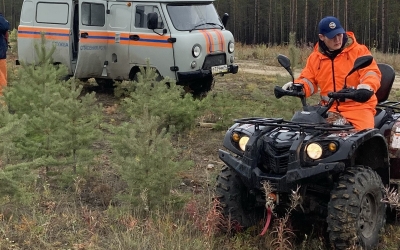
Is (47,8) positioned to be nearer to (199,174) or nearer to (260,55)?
(199,174)

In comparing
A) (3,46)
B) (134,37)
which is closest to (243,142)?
(3,46)

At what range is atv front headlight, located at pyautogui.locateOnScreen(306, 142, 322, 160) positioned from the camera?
4.24 meters

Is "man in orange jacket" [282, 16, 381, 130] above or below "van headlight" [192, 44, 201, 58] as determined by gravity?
below

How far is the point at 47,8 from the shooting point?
13094mm

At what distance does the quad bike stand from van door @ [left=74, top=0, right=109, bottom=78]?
805cm

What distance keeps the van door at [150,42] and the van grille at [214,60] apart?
79cm

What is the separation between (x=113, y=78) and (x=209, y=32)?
244cm

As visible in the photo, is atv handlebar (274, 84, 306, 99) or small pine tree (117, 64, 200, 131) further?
small pine tree (117, 64, 200, 131)

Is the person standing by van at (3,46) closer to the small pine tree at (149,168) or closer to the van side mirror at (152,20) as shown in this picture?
the van side mirror at (152,20)

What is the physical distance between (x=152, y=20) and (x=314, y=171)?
822cm

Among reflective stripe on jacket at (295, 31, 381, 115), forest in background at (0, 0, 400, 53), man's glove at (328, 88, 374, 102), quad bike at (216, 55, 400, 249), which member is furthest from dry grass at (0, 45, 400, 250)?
forest in background at (0, 0, 400, 53)

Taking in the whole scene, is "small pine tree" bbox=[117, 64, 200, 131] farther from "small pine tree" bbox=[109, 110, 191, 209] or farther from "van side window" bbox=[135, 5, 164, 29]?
"van side window" bbox=[135, 5, 164, 29]

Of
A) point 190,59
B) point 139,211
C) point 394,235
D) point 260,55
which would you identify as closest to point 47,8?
point 190,59

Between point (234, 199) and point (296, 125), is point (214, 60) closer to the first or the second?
point (234, 199)
